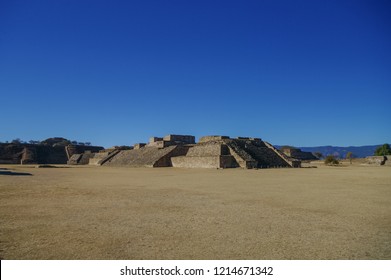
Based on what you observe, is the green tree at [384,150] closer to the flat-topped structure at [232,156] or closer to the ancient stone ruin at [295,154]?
the ancient stone ruin at [295,154]

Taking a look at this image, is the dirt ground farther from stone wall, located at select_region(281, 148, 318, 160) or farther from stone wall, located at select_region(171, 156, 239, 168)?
stone wall, located at select_region(281, 148, 318, 160)

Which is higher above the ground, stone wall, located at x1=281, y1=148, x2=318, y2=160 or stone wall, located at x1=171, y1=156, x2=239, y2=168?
stone wall, located at x1=281, y1=148, x2=318, y2=160

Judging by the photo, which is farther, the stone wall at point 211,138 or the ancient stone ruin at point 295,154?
the ancient stone ruin at point 295,154

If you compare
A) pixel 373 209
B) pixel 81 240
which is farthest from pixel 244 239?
pixel 373 209

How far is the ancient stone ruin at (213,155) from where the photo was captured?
28.5 metres

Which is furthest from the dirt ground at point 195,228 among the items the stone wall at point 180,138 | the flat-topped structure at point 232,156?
the stone wall at point 180,138

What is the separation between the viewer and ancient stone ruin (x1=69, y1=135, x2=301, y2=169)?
28.5 meters

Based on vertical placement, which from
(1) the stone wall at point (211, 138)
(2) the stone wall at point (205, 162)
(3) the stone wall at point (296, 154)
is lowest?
(2) the stone wall at point (205, 162)

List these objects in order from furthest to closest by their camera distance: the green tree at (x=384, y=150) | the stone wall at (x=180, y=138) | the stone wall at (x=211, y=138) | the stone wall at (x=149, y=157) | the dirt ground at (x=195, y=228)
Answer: the green tree at (x=384, y=150)
the stone wall at (x=180, y=138)
the stone wall at (x=211, y=138)
the stone wall at (x=149, y=157)
the dirt ground at (x=195, y=228)

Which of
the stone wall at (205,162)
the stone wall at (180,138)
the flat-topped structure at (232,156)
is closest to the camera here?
the stone wall at (205,162)

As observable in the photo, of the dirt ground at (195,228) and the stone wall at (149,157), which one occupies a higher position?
the stone wall at (149,157)

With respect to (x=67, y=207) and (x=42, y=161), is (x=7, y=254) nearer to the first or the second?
(x=67, y=207)

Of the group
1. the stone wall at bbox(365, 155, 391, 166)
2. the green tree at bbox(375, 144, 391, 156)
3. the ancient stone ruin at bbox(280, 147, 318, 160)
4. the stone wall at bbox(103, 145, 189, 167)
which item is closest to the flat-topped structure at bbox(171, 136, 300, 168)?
the stone wall at bbox(103, 145, 189, 167)

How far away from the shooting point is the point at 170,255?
169 inches
